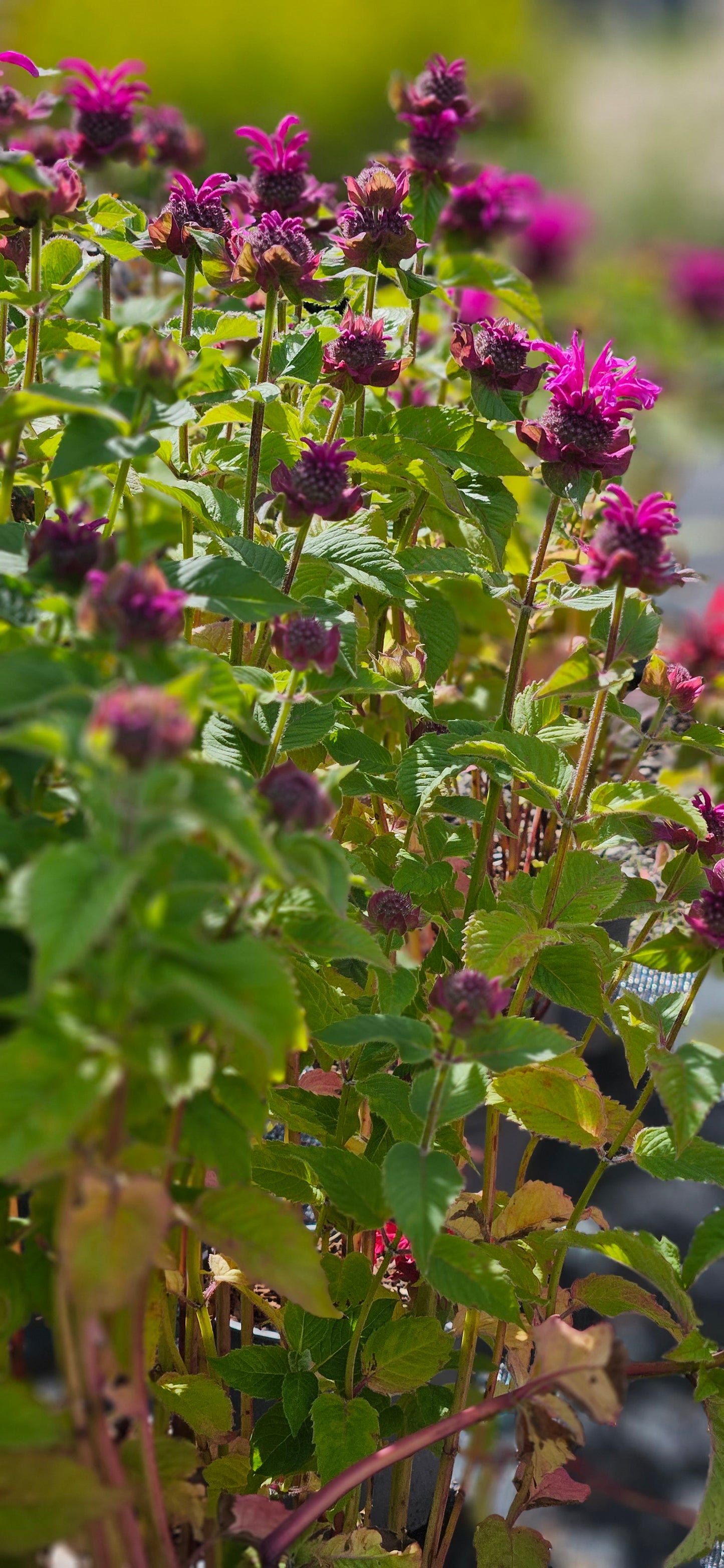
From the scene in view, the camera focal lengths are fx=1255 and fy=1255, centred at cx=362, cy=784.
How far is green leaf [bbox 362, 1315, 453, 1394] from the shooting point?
737mm

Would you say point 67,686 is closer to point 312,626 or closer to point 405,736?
point 312,626

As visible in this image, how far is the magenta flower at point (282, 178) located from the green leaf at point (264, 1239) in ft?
1.91

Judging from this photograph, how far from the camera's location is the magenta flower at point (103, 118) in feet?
Answer: 2.43

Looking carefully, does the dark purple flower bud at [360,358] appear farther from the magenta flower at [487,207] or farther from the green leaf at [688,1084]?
the green leaf at [688,1084]

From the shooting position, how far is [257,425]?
0.73 meters

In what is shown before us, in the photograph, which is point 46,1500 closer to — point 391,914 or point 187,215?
point 391,914

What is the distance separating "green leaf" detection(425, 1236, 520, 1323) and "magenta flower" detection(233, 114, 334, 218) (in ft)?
1.99

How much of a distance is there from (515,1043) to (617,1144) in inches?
7.9

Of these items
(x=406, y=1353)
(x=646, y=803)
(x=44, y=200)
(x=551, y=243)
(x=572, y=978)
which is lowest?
(x=406, y=1353)

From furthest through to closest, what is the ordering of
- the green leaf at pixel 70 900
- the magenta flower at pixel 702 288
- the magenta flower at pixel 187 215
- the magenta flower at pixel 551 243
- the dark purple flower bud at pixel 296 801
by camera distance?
the magenta flower at pixel 702 288 → the magenta flower at pixel 551 243 → the magenta flower at pixel 187 215 → the dark purple flower bud at pixel 296 801 → the green leaf at pixel 70 900


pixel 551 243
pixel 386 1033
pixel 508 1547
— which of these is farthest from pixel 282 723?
pixel 551 243

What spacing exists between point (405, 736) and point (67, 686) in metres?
0.48

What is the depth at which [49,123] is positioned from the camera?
2.68 feet

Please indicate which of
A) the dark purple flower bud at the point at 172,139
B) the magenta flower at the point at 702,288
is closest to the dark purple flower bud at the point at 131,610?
the dark purple flower bud at the point at 172,139
